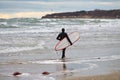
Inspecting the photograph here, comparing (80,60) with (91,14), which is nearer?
(80,60)

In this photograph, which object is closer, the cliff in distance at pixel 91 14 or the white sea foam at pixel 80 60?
the white sea foam at pixel 80 60

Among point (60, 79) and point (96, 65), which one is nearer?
point (60, 79)

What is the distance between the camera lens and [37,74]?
14078 millimetres

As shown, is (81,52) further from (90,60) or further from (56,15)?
(56,15)

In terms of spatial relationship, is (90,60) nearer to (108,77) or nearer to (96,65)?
(96,65)

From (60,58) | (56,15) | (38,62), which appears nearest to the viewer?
(38,62)

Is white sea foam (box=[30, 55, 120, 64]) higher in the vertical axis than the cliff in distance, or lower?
higher

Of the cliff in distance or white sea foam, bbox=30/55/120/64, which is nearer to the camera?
white sea foam, bbox=30/55/120/64

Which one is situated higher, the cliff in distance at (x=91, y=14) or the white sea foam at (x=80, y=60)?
the white sea foam at (x=80, y=60)

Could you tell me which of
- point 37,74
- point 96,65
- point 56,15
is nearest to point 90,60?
point 96,65

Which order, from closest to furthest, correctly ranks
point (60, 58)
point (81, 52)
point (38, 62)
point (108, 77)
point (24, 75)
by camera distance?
point (108, 77) → point (24, 75) → point (38, 62) → point (60, 58) → point (81, 52)

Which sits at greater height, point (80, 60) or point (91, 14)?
point (80, 60)

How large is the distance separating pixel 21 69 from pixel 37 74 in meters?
1.72

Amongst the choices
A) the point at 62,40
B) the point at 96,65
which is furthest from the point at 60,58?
the point at 96,65
